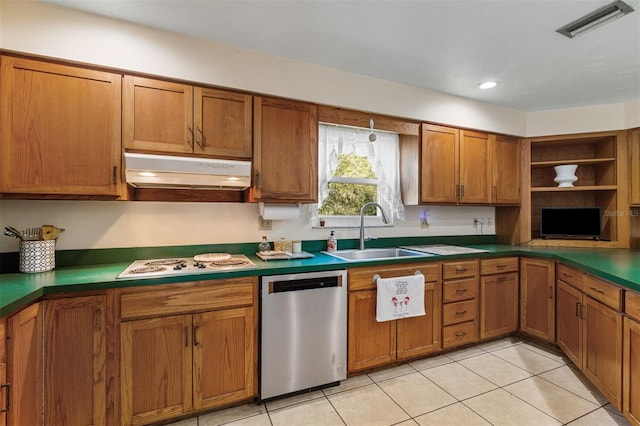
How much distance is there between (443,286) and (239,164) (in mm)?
1985

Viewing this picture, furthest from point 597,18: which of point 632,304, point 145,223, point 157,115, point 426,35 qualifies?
point 145,223

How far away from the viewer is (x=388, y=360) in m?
2.37

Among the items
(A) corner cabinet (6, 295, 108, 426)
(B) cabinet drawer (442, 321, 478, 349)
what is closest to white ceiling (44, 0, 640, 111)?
(A) corner cabinet (6, 295, 108, 426)

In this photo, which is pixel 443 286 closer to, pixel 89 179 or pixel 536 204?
pixel 536 204

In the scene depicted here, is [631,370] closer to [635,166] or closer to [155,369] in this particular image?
[635,166]

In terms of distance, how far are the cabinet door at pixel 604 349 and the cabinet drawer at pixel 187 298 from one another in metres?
2.30

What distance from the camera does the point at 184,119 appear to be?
200 centimetres

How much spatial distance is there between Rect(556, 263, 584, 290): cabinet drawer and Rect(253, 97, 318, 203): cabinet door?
2.18 m

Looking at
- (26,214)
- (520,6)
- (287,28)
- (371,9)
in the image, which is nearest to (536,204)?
(520,6)

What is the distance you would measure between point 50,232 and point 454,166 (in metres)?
3.31

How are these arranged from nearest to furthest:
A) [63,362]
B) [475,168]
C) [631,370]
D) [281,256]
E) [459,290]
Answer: [63,362] → [631,370] → [281,256] → [459,290] → [475,168]

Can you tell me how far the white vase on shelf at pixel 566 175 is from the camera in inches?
129

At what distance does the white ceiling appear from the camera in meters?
1.71

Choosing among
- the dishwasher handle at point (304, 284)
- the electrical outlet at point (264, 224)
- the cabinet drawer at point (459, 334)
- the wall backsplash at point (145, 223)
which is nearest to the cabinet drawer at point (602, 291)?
the cabinet drawer at point (459, 334)
